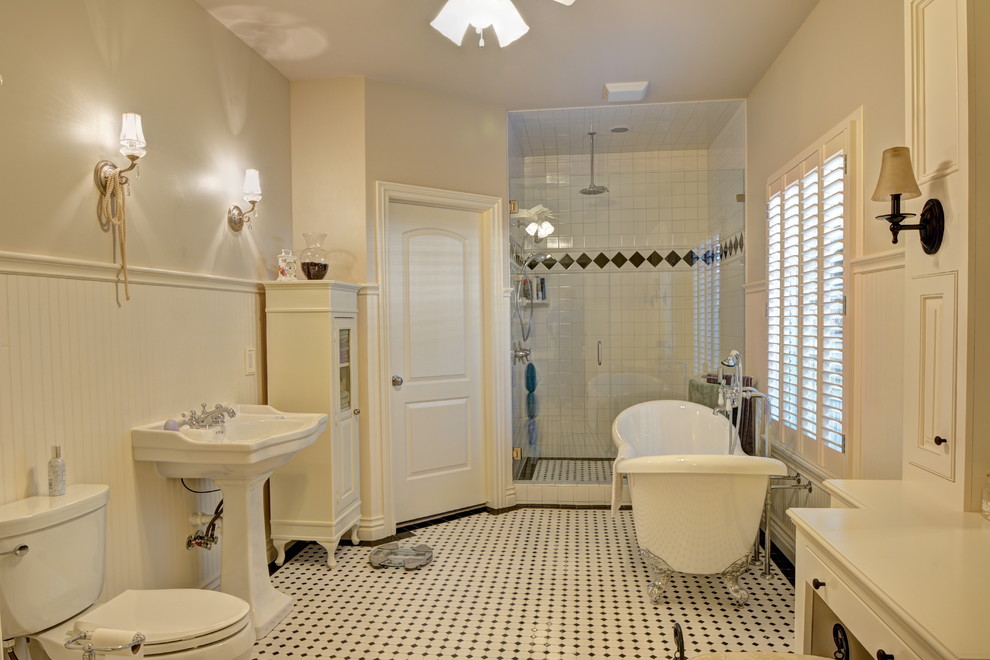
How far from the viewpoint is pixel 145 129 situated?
2332mm

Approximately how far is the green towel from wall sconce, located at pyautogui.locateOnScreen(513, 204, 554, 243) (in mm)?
1482

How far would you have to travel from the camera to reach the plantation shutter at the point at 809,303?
2459 mm

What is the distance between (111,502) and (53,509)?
1.64 ft

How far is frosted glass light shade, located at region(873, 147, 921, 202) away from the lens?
1614mm

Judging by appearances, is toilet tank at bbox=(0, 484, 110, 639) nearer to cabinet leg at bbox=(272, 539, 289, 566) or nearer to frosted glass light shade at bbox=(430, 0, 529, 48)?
cabinet leg at bbox=(272, 539, 289, 566)

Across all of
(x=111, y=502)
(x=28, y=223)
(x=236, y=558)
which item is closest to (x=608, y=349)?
(x=236, y=558)

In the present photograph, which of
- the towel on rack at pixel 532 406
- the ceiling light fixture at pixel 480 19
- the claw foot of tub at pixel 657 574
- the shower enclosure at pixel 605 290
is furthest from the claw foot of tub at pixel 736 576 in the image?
the ceiling light fixture at pixel 480 19

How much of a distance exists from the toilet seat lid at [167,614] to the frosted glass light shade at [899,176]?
2271 mm

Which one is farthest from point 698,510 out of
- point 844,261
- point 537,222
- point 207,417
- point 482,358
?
point 537,222

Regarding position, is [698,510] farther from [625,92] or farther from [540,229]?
[625,92]

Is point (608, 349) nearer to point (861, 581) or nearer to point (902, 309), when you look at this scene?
point (902, 309)

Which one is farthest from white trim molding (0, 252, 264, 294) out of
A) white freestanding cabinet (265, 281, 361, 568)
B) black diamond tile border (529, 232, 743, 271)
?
black diamond tile border (529, 232, 743, 271)

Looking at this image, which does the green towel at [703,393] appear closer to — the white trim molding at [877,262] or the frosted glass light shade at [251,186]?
the white trim molding at [877,262]

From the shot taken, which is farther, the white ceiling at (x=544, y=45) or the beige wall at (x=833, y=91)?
the white ceiling at (x=544, y=45)
